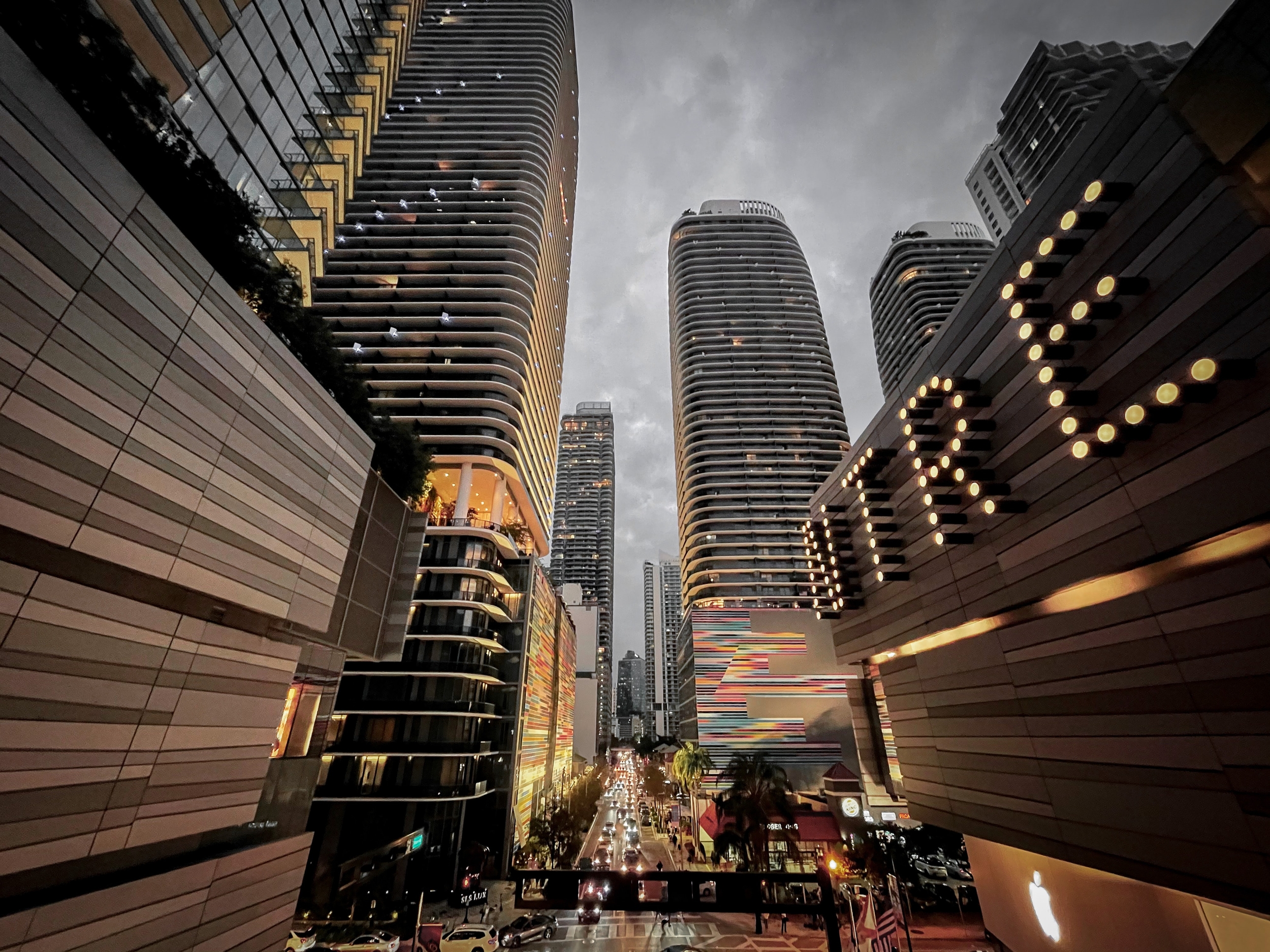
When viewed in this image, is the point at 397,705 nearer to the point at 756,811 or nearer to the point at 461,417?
the point at 461,417

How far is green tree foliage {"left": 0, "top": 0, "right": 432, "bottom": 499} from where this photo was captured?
8.81m

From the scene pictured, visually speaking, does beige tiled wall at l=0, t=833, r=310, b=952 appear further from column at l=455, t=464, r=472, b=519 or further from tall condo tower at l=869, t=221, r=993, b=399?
tall condo tower at l=869, t=221, r=993, b=399

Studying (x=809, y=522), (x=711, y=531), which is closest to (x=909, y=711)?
(x=809, y=522)

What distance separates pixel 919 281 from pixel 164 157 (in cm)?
10464

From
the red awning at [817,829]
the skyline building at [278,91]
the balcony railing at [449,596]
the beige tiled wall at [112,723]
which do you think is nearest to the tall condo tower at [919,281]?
the red awning at [817,829]

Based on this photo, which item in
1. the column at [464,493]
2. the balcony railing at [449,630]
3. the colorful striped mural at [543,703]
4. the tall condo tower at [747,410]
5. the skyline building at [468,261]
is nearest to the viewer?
the balcony railing at [449,630]

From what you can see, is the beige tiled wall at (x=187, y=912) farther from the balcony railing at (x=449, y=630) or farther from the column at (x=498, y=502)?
the column at (x=498, y=502)

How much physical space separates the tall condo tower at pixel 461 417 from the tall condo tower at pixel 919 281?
6126 centimetres

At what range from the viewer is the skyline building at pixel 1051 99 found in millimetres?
68000

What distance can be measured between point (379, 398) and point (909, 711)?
4761 cm

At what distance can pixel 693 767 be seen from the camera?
5825 centimetres

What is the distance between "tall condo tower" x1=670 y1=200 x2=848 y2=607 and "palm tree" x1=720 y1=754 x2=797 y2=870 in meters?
38.9

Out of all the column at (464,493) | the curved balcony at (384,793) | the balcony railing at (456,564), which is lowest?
the curved balcony at (384,793)

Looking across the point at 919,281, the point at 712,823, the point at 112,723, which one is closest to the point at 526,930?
the point at 712,823
